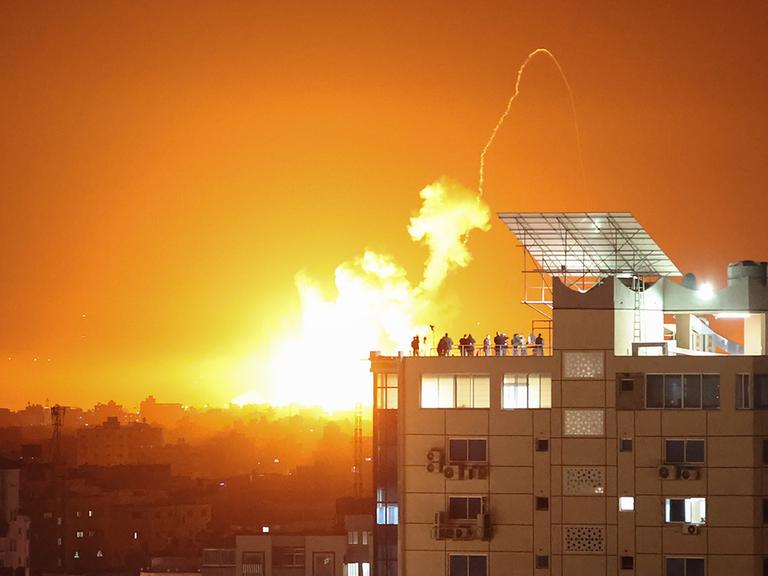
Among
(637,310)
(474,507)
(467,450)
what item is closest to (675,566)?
(474,507)

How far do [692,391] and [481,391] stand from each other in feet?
14.9

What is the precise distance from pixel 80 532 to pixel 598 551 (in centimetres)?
8908

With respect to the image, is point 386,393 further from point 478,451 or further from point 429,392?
point 478,451

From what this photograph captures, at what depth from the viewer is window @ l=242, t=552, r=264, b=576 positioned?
2660 inches

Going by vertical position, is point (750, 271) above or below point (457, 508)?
above

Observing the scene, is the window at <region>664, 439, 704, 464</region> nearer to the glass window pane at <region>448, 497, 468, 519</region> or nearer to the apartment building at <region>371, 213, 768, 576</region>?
the apartment building at <region>371, 213, 768, 576</region>

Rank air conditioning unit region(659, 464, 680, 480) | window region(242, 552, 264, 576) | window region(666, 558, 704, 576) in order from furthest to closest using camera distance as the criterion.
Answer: window region(242, 552, 264, 576) < air conditioning unit region(659, 464, 680, 480) < window region(666, 558, 704, 576)

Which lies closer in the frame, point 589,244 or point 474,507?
point 474,507

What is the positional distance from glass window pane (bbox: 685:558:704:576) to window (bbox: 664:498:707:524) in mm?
791

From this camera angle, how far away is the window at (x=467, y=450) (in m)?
35.6

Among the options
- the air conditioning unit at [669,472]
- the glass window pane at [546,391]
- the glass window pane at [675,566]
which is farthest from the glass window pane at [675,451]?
the glass window pane at [546,391]

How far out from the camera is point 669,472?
34.6 metres

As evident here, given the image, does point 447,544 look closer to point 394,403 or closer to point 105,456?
point 394,403

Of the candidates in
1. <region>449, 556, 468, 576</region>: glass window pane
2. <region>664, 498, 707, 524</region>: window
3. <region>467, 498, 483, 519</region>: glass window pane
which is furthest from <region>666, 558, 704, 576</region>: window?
<region>449, 556, 468, 576</region>: glass window pane
